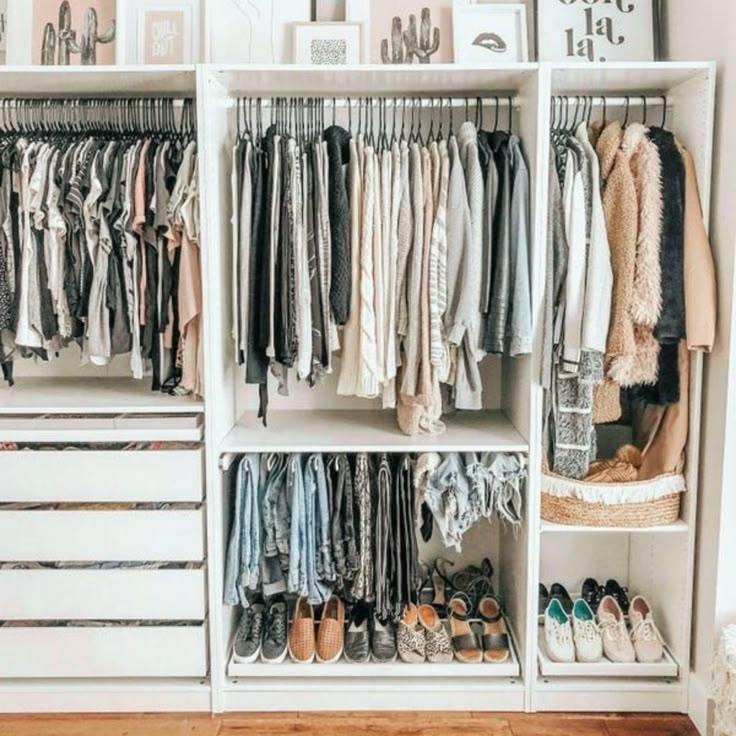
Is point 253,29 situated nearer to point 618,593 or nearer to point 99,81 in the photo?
point 99,81

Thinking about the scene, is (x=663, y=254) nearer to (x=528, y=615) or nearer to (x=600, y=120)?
(x=600, y=120)

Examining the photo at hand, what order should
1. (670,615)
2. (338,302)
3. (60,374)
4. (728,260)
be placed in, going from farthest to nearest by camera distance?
(60,374) → (670,615) → (338,302) → (728,260)

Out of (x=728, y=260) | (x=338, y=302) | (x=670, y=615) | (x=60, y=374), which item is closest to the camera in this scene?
(x=728, y=260)

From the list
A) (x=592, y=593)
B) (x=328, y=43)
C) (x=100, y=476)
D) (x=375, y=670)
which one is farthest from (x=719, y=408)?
(x=100, y=476)

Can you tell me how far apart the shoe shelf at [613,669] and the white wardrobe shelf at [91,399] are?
1.27m

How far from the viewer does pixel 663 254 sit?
1956mm

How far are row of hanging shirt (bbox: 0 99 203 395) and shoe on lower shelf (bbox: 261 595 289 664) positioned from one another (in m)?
0.78

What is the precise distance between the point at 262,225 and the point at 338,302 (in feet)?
0.98

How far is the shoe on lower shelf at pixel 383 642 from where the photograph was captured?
2.20 meters

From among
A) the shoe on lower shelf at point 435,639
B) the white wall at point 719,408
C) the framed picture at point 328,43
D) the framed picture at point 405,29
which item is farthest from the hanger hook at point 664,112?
the shoe on lower shelf at point 435,639

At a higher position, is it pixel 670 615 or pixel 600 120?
pixel 600 120

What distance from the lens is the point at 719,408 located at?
1.95 metres

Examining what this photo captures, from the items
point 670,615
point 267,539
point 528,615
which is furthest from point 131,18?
point 670,615

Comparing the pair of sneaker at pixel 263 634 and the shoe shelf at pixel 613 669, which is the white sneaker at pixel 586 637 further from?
the pair of sneaker at pixel 263 634
